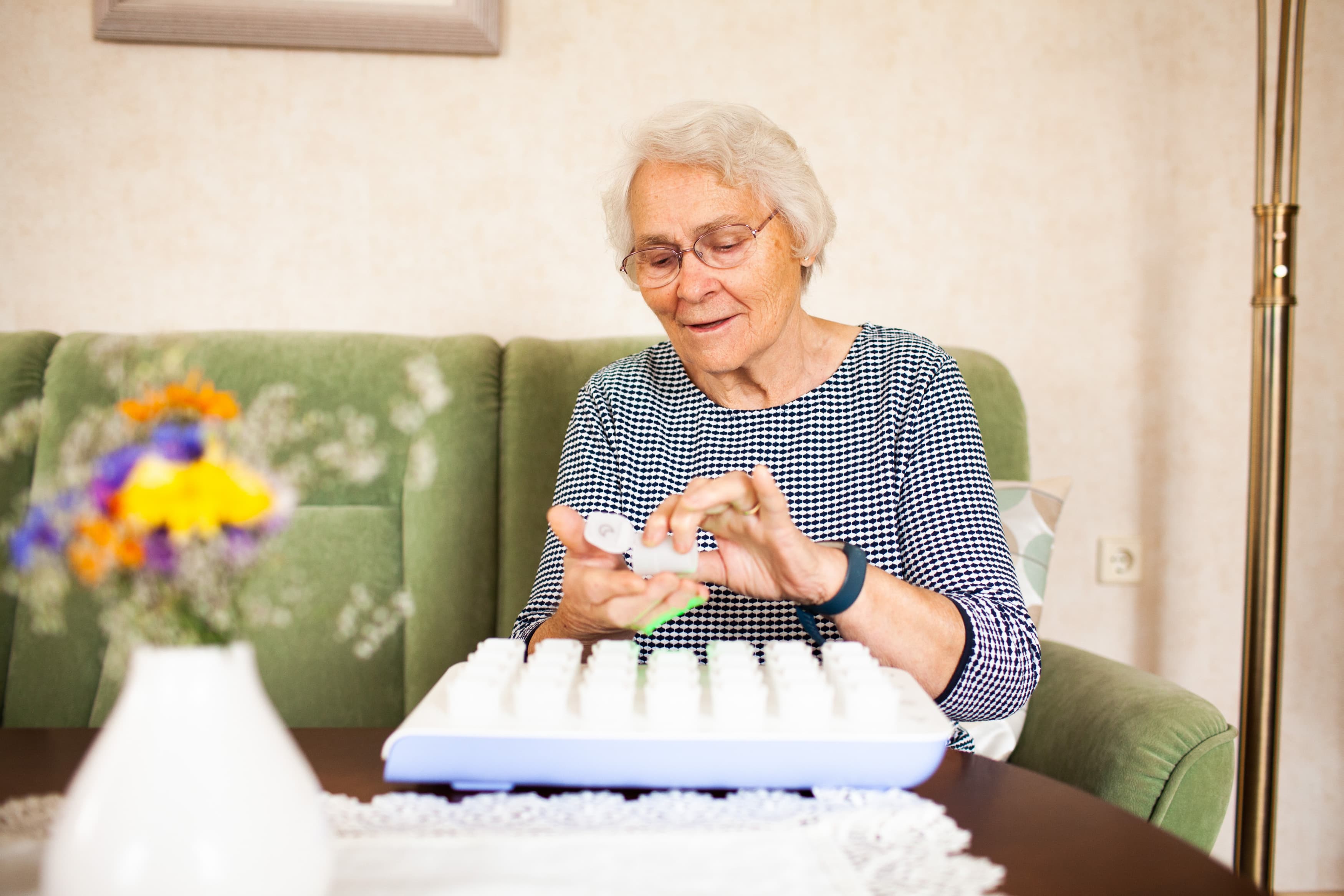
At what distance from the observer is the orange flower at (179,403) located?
1.26 feet

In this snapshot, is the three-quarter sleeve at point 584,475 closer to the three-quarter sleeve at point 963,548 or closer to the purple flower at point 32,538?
the three-quarter sleeve at point 963,548

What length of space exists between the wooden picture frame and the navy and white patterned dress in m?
0.83

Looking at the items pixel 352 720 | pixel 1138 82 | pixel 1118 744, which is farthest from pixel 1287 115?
pixel 352 720

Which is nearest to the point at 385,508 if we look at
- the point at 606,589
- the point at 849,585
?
the point at 606,589

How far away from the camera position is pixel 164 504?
1.18ft

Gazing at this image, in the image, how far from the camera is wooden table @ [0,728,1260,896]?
→ 52 cm

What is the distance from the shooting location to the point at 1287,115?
1.84 m

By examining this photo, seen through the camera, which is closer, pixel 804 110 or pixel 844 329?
pixel 844 329

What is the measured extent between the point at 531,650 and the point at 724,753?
0.46 metres

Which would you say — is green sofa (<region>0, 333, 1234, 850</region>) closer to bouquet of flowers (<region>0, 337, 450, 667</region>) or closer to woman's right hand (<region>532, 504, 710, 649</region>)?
woman's right hand (<region>532, 504, 710, 649</region>)

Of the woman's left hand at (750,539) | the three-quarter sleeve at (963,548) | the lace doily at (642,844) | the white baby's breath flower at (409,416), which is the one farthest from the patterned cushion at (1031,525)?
the white baby's breath flower at (409,416)

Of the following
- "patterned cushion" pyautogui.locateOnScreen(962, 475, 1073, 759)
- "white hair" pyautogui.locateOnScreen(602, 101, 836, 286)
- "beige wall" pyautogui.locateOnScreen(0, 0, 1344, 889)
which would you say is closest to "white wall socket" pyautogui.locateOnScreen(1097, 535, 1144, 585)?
"beige wall" pyautogui.locateOnScreen(0, 0, 1344, 889)

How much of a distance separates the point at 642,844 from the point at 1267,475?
4.55ft

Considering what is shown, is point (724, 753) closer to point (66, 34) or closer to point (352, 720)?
point (352, 720)
